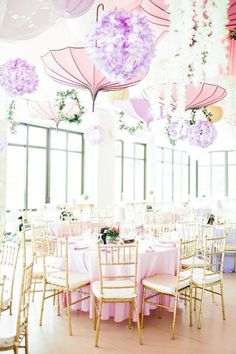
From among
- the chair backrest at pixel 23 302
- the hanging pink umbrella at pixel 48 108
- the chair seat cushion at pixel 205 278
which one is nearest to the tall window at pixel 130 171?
the hanging pink umbrella at pixel 48 108

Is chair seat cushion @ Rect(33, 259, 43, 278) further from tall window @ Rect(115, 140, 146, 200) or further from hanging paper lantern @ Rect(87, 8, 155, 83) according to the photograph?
tall window @ Rect(115, 140, 146, 200)

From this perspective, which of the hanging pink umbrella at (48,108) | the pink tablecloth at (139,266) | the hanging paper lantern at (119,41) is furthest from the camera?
the hanging pink umbrella at (48,108)

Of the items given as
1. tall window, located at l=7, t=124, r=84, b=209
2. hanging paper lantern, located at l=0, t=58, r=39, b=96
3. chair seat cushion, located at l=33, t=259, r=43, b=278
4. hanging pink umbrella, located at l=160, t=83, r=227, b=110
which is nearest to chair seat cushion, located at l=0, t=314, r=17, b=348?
chair seat cushion, located at l=33, t=259, r=43, b=278

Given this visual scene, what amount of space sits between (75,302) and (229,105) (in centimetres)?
508

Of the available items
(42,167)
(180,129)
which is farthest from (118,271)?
(42,167)

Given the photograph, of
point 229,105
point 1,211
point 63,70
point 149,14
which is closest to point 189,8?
point 149,14

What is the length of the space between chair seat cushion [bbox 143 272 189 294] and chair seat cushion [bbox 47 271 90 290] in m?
0.69

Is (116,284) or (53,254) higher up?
(53,254)

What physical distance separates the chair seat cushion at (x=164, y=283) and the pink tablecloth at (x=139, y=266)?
0.14 m

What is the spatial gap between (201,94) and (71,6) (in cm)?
257

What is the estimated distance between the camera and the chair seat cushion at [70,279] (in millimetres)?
4051

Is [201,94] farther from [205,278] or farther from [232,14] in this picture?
[205,278]

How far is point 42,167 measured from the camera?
11.8 m

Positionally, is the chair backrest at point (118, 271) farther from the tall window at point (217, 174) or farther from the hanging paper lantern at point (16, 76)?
the tall window at point (217, 174)
